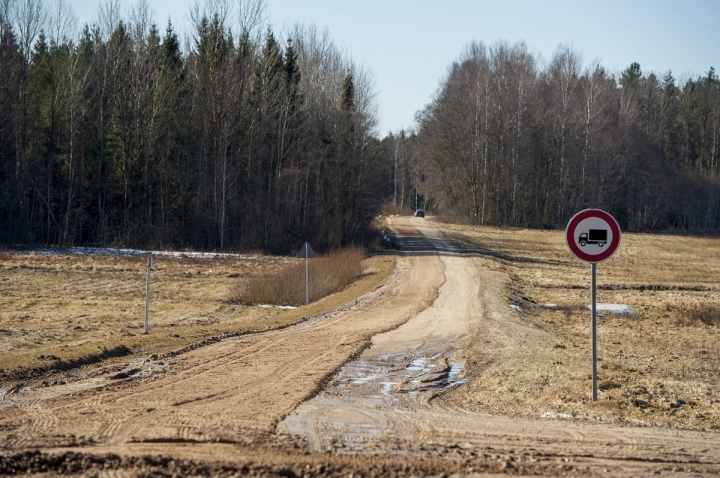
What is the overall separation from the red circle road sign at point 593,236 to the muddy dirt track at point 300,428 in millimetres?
2343

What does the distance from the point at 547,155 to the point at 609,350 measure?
66341 millimetres

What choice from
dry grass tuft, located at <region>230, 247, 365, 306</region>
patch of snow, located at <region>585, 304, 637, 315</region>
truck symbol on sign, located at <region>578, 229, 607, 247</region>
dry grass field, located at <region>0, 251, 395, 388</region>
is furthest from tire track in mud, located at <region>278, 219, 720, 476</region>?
patch of snow, located at <region>585, 304, 637, 315</region>

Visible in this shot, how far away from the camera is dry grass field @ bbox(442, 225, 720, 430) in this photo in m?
10.4

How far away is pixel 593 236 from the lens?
1051cm

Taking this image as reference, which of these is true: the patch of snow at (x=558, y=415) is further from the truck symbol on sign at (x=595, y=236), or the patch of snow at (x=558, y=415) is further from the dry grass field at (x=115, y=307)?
the dry grass field at (x=115, y=307)

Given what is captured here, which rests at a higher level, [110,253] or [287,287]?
[110,253]

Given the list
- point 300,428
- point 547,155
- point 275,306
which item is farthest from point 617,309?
point 547,155

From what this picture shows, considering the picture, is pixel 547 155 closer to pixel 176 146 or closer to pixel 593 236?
pixel 176 146

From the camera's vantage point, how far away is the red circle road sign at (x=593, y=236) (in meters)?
10.5

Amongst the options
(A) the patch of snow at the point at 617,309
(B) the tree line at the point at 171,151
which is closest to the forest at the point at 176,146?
(B) the tree line at the point at 171,151

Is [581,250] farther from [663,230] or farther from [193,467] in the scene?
[663,230]

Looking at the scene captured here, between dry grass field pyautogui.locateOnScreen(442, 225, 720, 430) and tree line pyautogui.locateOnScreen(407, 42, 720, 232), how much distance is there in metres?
33.2

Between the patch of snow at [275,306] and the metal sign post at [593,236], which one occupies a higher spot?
the metal sign post at [593,236]

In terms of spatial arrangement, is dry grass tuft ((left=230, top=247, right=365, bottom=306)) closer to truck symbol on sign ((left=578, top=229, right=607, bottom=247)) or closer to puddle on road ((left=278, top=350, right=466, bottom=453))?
puddle on road ((left=278, top=350, right=466, bottom=453))
